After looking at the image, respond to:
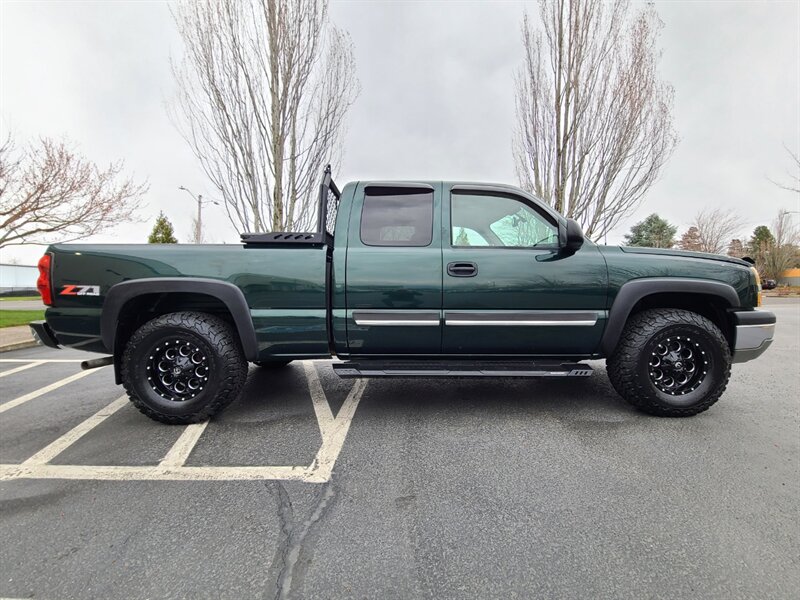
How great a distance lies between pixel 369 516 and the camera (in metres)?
1.79

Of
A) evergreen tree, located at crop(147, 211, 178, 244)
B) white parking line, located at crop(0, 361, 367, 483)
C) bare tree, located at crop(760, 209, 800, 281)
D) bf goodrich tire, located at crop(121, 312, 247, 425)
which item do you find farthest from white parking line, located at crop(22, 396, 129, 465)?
bare tree, located at crop(760, 209, 800, 281)

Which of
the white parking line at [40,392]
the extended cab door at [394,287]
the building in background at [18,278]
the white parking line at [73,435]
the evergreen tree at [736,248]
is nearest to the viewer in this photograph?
the white parking line at [73,435]

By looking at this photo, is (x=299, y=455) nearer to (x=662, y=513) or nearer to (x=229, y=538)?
(x=229, y=538)

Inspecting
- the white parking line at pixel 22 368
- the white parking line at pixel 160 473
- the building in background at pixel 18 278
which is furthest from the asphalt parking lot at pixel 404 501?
the building in background at pixel 18 278

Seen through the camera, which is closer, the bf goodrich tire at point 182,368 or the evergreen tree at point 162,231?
the bf goodrich tire at point 182,368

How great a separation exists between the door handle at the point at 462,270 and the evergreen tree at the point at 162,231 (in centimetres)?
3139

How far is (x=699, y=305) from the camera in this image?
3137mm

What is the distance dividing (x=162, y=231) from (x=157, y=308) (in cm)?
3184

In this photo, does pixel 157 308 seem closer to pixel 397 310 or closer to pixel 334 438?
pixel 334 438

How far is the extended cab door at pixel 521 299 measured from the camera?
283 cm

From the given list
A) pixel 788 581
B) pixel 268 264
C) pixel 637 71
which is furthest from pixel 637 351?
pixel 637 71

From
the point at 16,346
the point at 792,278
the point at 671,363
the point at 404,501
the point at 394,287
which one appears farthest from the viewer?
the point at 792,278

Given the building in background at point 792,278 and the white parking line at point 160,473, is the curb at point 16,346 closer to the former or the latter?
the white parking line at point 160,473

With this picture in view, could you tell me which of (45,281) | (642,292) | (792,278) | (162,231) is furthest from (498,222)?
(792,278)
